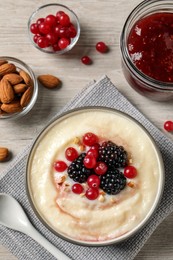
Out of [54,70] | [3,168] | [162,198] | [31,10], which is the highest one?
[31,10]

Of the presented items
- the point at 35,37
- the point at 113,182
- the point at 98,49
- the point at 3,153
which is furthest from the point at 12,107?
the point at 113,182

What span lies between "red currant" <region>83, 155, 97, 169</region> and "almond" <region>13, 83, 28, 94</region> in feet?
1.31

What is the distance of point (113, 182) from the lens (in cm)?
158

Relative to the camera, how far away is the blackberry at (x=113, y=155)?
1597 millimetres

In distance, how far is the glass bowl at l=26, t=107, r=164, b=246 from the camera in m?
1.62

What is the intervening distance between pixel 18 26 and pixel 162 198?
0.83 metres

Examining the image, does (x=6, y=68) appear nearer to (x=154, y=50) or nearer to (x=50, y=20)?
(x=50, y=20)

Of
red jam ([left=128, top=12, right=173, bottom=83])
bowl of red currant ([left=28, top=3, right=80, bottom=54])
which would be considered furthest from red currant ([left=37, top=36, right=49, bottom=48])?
red jam ([left=128, top=12, right=173, bottom=83])

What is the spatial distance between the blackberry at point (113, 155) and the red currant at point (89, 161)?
0.03m

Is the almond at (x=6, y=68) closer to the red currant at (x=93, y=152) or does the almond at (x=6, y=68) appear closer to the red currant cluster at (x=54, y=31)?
the red currant cluster at (x=54, y=31)

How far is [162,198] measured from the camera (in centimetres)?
178

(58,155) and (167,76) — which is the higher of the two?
(167,76)

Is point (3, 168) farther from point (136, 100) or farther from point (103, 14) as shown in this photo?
point (103, 14)

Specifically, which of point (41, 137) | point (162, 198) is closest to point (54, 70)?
point (41, 137)
